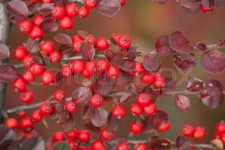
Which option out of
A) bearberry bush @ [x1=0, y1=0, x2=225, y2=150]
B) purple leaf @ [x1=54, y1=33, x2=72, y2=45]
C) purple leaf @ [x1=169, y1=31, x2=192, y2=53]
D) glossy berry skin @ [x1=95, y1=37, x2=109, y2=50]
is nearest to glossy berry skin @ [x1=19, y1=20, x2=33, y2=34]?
bearberry bush @ [x1=0, y1=0, x2=225, y2=150]

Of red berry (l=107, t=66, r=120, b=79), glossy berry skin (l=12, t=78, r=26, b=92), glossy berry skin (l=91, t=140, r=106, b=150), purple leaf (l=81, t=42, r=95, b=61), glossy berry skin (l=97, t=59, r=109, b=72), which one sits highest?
purple leaf (l=81, t=42, r=95, b=61)

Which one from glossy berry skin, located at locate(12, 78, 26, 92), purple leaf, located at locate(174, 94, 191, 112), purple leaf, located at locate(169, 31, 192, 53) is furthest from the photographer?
purple leaf, located at locate(174, 94, 191, 112)

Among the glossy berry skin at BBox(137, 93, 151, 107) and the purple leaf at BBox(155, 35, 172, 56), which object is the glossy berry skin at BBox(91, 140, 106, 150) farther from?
the purple leaf at BBox(155, 35, 172, 56)

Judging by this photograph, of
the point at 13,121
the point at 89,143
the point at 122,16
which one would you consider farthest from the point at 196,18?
the point at 13,121

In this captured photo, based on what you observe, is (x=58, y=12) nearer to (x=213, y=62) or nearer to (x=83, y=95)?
(x=83, y=95)

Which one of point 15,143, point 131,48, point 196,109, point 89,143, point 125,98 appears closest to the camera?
point 15,143

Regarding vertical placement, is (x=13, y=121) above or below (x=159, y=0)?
below

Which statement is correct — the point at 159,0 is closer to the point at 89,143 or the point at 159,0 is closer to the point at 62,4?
the point at 62,4
